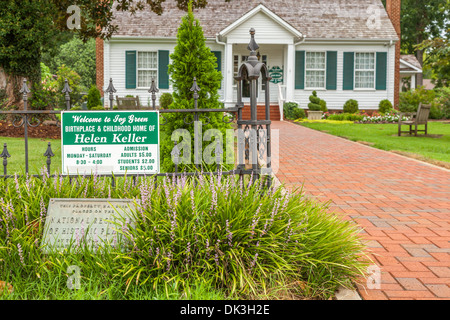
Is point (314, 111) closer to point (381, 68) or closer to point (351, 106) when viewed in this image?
point (351, 106)

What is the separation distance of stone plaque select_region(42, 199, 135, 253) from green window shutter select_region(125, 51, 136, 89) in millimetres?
20662

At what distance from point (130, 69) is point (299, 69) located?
8.20m

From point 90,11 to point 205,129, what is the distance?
10.2 m

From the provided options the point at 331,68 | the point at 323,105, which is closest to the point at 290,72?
the point at 323,105

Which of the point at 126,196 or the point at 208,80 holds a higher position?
the point at 208,80

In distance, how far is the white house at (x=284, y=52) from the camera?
77.0 feet

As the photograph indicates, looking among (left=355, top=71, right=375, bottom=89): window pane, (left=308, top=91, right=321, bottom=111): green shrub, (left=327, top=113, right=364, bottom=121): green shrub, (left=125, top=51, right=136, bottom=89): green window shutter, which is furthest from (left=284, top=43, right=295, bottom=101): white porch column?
(left=125, top=51, right=136, bottom=89): green window shutter

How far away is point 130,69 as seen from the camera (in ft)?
78.7

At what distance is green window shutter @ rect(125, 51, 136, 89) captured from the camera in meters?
24.0

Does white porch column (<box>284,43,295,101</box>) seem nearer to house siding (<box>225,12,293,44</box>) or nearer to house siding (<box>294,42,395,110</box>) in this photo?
house siding (<box>225,12,293,44</box>)

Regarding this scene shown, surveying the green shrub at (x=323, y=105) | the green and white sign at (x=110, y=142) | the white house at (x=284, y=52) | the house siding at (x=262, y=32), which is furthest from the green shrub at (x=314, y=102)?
the green and white sign at (x=110, y=142)

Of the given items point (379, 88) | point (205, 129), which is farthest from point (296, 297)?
point (379, 88)

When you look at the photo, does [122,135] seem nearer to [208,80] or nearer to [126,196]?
[126,196]

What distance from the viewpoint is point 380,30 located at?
81.7 ft
